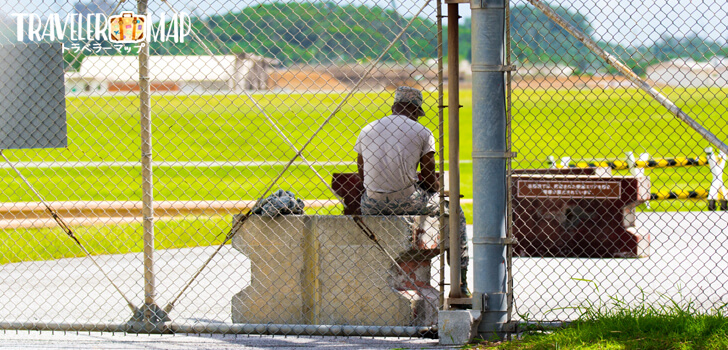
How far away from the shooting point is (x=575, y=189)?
8.18 m

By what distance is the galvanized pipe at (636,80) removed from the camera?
3938 mm

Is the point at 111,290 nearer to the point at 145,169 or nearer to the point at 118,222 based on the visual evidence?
the point at 145,169

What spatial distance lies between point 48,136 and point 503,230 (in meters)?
2.95

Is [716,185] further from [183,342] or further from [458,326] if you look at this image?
[183,342]

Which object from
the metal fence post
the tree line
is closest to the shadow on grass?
the tree line

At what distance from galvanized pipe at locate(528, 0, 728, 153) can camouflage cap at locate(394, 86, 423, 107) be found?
1526 millimetres

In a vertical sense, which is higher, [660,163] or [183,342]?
[660,163]

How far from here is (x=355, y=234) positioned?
5070 mm

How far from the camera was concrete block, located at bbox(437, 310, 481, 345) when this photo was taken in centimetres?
420

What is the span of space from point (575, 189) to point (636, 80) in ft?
14.1

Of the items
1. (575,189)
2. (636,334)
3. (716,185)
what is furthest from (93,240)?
(716,185)

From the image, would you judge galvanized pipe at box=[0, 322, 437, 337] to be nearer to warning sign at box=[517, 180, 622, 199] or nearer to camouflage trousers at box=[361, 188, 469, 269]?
camouflage trousers at box=[361, 188, 469, 269]

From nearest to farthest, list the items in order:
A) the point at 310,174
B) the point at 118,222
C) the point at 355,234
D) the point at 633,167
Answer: the point at 355,234 < the point at 118,222 < the point at 633,167 < the point at 310,174

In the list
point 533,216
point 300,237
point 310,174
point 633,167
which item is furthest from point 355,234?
point 310,174
